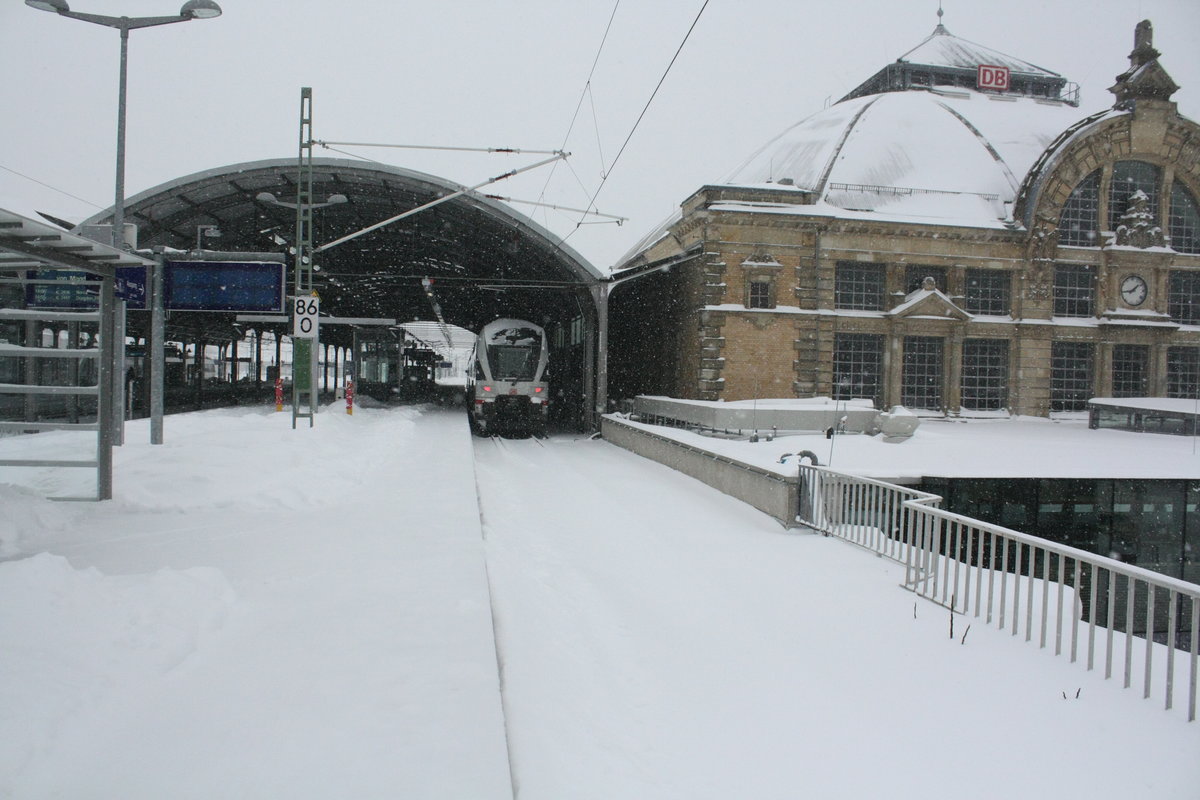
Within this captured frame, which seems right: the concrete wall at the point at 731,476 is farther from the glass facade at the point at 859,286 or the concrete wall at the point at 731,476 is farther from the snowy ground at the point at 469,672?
the glass facade at the point at 859,286

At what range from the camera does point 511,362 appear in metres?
25.6

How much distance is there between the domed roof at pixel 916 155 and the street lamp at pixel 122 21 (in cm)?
1922

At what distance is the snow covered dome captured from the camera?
29.1 m

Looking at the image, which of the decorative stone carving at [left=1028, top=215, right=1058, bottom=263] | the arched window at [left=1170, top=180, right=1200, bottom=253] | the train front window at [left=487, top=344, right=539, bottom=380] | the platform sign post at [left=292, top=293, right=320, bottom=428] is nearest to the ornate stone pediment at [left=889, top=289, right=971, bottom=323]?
the decorative stone carving at [left=1028, top=215, right=1058, bottom=263]

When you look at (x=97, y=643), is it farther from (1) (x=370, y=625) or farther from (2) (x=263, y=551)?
→ (2) (x=263, y=551)

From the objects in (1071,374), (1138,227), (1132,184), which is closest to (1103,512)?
(1071,374)

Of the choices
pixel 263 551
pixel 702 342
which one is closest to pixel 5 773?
pixel 263 551

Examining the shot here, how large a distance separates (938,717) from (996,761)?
1.91 feet

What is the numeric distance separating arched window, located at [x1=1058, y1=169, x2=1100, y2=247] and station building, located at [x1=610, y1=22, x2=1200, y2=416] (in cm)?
5

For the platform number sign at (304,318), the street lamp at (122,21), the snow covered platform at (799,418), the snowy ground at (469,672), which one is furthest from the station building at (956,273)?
the snowy ground at (469,672)

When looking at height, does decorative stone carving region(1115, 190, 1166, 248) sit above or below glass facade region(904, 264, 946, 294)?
above

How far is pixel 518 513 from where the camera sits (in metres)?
12.1

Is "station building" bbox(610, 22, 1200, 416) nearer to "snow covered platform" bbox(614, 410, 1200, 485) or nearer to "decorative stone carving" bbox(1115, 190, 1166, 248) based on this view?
"decorative stone carving" bbox(1115, 190, 1166, 248)

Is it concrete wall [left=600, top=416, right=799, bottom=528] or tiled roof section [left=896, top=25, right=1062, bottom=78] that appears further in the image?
tiled roof section [left=896, top=25, right=1062, bottom=78]
